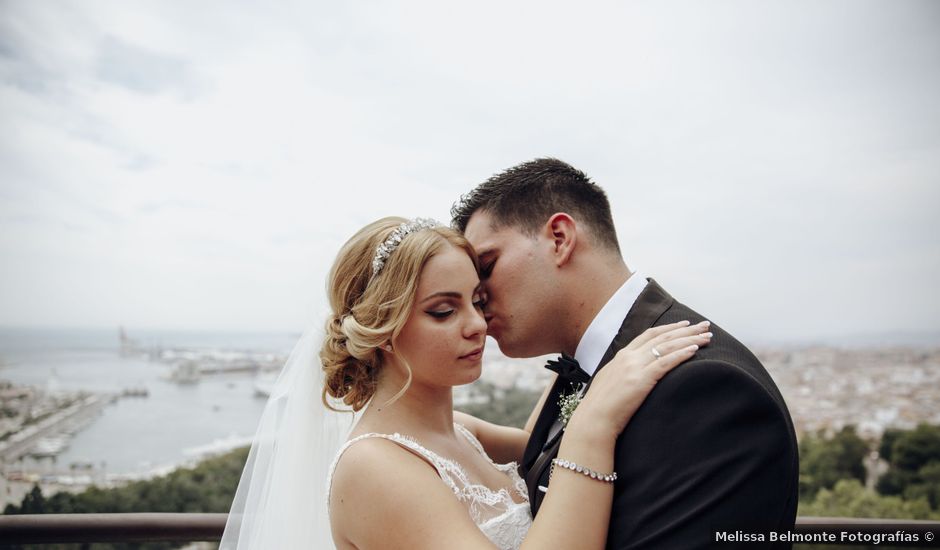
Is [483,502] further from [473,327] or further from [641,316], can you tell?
[641,316]

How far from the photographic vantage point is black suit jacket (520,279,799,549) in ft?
4.87

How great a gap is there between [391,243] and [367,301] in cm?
27

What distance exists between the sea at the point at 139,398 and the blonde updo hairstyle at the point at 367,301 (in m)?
4.06

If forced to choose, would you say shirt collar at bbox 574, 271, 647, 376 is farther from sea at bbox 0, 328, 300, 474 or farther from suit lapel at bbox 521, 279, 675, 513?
sea at bbox 0, 328, 300, 474

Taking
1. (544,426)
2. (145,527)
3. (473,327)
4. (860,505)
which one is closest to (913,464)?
(860,505)

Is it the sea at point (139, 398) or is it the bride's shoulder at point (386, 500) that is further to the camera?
the sea at point (139, 398)

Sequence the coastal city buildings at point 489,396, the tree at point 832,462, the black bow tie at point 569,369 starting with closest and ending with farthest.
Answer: the black bow tie at point 569,369 → the coastal city buildings at point 489,396 → the tree at point 832,462

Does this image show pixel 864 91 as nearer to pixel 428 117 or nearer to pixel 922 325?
pixel 922 325

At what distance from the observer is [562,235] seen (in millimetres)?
2307

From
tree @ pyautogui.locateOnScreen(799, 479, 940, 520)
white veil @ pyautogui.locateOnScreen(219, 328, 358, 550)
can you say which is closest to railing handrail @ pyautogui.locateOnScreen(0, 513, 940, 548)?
white veil @ pyautogui.locateOnScreen(219, 328, 358, 550)

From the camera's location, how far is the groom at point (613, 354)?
150 cm

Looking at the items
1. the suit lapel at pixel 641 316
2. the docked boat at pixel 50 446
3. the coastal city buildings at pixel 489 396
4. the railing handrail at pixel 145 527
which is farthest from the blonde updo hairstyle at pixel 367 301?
the docked boat at pixel 50 446

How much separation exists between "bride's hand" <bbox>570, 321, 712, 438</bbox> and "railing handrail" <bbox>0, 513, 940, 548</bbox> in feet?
4.93

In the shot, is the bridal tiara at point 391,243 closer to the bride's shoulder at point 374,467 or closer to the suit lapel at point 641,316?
the bride's shoulder at point 374,467
